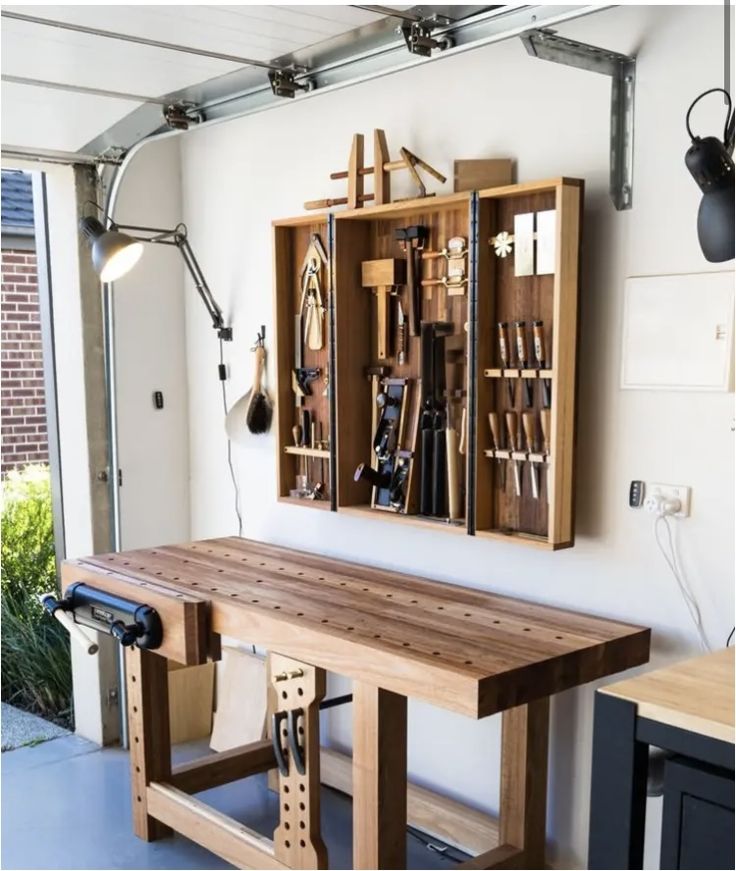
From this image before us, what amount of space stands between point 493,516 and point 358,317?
85 centimetres

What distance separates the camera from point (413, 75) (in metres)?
Answer: 3.14

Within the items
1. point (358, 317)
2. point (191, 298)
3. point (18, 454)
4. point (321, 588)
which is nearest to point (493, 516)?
point (321, 588)

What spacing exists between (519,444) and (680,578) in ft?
1.90

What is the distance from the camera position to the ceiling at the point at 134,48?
2.47 metres

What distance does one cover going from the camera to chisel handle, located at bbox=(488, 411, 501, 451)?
2.83 metres

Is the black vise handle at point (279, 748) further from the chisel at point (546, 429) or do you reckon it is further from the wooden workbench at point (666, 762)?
the wooden workbench at point (666, 762)

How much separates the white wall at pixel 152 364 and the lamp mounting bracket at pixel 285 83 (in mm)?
1127

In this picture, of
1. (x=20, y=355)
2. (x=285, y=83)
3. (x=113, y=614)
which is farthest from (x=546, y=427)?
Answer: (x=20, y=355)

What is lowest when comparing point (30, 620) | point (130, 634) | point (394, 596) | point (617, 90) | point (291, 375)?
point (30, 620)

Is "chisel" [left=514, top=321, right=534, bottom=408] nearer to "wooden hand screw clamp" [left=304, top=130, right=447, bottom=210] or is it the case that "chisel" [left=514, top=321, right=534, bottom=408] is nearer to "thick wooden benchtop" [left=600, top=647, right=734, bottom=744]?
"wooden hand screw clamp" [left=304, top=130, right=447, bottom=210]

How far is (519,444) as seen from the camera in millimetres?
2785

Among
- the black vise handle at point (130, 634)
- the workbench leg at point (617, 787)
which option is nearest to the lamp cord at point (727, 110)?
the workbench leg at point (617, 787)

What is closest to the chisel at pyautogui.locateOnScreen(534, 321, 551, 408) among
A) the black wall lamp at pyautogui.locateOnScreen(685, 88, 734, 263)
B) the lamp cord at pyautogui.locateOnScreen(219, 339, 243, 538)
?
the black wall lamp at pyautogui.locateOnScreen(685, 88, 734, 263)

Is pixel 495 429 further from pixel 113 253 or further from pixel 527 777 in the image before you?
pixel 113 253
